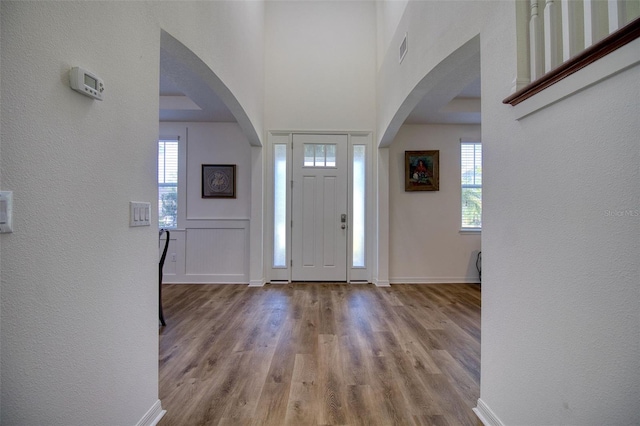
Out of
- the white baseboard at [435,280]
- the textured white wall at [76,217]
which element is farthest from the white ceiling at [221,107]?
the white baseboard at [435,280]

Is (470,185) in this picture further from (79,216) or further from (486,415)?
(79,216)

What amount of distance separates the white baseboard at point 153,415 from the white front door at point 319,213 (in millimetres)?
2691

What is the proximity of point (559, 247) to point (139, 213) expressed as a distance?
1742 mm

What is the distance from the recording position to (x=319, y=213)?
408 cm

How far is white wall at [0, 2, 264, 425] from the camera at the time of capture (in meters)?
0.80

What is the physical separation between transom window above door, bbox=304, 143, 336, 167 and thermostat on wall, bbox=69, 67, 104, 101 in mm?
3141

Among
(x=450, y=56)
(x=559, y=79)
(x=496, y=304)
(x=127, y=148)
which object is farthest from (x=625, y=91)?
(x=127, y=148)

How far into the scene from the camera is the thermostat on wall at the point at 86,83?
0.93 meters

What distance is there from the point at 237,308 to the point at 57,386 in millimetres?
2161

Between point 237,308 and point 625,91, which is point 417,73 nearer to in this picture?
point 625,91

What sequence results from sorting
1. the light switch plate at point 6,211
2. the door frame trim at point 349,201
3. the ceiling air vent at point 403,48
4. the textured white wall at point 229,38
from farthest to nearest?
1. the door frame trim at point 349,201
2. the ceiling air vent at point 403,48
3. the textured white wall at point 229,38
4. the light switch plate at point 6,211

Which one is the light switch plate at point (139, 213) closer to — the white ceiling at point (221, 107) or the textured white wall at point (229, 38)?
the textured white wall at point (229, 38)

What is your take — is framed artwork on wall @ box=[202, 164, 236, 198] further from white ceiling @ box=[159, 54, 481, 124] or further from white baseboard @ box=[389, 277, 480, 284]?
white baseboard @ box=[389, 277, 480, 284]

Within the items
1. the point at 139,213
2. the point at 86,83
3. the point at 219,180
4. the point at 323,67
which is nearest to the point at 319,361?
the point at 139,213
